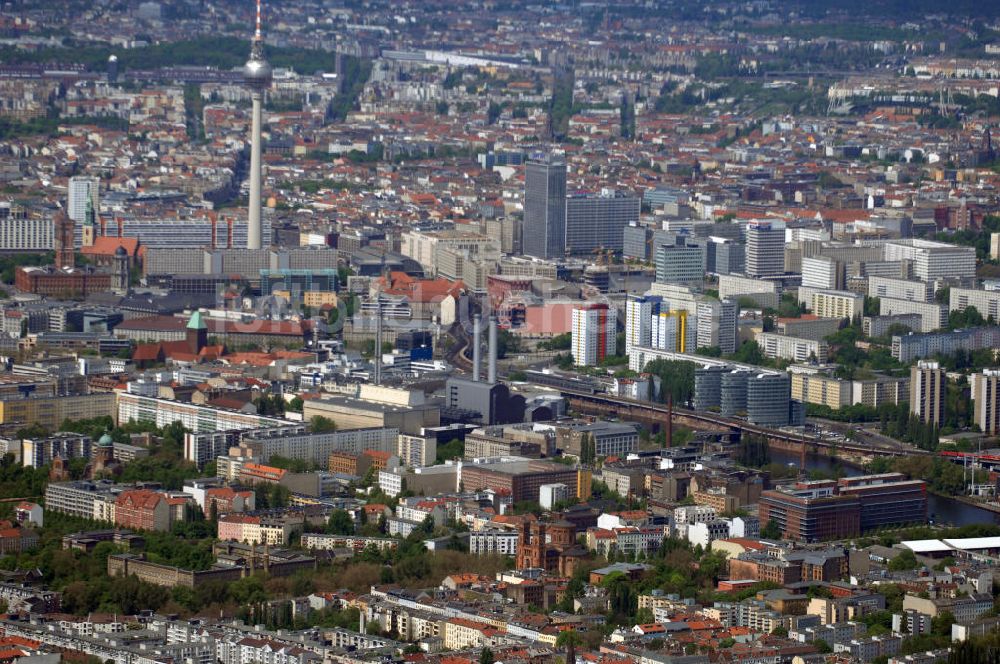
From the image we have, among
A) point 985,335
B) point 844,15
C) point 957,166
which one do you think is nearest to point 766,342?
point 985,335

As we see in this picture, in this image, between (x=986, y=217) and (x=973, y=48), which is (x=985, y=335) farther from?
(x=973, y=48)

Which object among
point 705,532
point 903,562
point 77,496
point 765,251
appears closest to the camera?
point 903,562

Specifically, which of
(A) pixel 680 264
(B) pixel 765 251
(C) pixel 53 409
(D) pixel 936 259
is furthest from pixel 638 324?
(C) pixel 53 409

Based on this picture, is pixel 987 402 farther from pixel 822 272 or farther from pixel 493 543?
pixel 822 272

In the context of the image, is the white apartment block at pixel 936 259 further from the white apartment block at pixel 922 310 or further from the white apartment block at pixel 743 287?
the white apartment block at pixel 743 287

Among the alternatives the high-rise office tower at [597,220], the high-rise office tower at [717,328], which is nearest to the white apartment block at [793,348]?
the high-rise office tower at [717,328]
